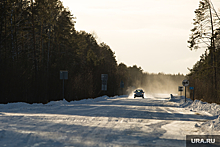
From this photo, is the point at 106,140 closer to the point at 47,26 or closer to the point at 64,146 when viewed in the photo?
the point at 64,146

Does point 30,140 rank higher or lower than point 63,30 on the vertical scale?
lower

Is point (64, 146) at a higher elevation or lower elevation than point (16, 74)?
lower

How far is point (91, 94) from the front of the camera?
52.2 metres

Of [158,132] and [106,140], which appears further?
[158,132]

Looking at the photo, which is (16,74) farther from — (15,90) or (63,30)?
(63,30)

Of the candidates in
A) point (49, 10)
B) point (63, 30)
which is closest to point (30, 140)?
point (49, 10)

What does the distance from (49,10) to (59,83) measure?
16.9 metres

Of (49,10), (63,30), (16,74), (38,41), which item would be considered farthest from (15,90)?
(63,30)

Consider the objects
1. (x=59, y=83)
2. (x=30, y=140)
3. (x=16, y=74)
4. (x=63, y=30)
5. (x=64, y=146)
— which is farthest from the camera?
(x=63, y=30)

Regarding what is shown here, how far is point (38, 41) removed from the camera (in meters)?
59.5

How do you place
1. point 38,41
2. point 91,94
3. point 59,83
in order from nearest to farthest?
point 59,83, point 91,94, point 38,41

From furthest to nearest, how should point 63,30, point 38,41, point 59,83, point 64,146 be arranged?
point 63,30
point 38,41
point 59,83
point 64,146

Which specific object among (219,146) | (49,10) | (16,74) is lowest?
(219,146)

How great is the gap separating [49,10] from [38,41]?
8.07 meters
